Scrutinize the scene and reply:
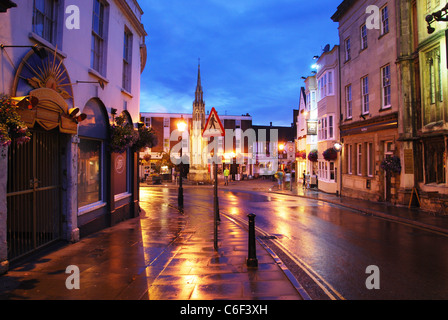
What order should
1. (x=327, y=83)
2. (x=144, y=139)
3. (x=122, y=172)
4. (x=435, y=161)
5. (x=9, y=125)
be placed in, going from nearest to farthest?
(x=9, y=125) → (x=122, y=172) → (x=144, y=139) → (x=435, y=161) → (x=327, y=83)

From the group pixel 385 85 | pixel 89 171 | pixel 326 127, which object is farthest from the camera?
pixel 326 127

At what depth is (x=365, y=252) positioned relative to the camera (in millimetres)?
7746

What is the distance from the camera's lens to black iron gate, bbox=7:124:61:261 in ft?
21.6

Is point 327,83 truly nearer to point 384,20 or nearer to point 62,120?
point 384,20

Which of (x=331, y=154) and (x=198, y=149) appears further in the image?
(x=198, y=149)

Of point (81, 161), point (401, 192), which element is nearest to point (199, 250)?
point (81, 161)

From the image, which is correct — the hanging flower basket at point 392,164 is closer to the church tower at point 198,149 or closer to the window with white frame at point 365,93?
the window with white frame at point 365,93

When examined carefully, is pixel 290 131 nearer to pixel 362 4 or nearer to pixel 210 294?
pixel 362 4

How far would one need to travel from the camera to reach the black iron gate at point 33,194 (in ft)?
21.6

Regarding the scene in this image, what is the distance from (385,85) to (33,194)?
18383 mm

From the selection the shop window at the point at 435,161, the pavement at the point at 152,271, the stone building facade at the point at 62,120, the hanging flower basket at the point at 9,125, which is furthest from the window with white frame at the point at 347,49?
the hanging flower basket at the point at 9,125

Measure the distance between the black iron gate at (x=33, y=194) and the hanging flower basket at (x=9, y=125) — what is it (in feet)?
A: 3.25

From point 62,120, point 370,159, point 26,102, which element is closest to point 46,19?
point 62,120
